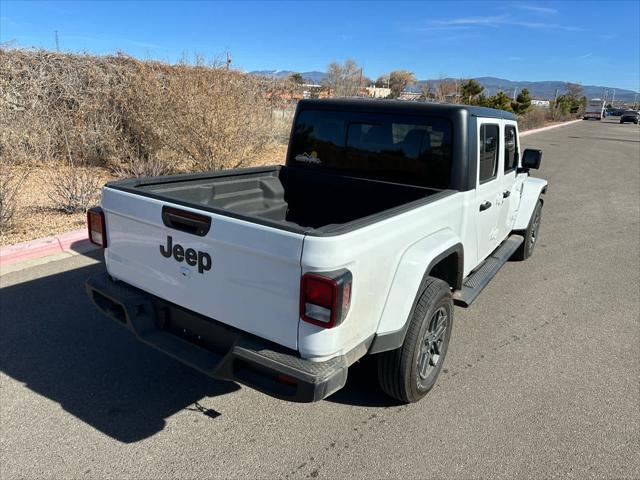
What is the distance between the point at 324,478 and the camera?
98.3 inches

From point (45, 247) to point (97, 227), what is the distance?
2.95 metres

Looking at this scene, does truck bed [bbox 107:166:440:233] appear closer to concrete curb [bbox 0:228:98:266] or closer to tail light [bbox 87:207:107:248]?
tail light [bbox 87:207:107:248]

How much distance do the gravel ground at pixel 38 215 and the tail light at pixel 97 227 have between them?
3.23 metres

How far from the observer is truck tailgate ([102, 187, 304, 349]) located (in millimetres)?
2227

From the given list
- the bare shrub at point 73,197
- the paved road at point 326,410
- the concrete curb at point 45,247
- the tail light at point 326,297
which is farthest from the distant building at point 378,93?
the tail light at point 326,297

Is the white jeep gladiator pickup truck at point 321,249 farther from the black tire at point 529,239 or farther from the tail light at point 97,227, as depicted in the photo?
the black tire at point 529,239

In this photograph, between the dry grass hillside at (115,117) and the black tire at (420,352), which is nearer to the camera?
the black tire at (420,352)

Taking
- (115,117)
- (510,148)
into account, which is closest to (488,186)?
(510,148)

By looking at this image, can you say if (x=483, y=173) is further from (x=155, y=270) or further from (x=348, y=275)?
(x=155, y=270)

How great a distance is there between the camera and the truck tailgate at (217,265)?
2227mm

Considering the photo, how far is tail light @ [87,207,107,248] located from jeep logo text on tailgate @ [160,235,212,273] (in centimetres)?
65

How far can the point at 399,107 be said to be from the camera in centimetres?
381

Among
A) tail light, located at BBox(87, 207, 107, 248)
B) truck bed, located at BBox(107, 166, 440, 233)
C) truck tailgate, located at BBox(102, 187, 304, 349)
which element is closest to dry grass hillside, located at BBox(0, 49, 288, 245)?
truck bed, located at BBox(107, 166, 440, 233)

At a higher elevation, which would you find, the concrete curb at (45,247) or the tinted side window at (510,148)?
the tinted side window at (510,148)
